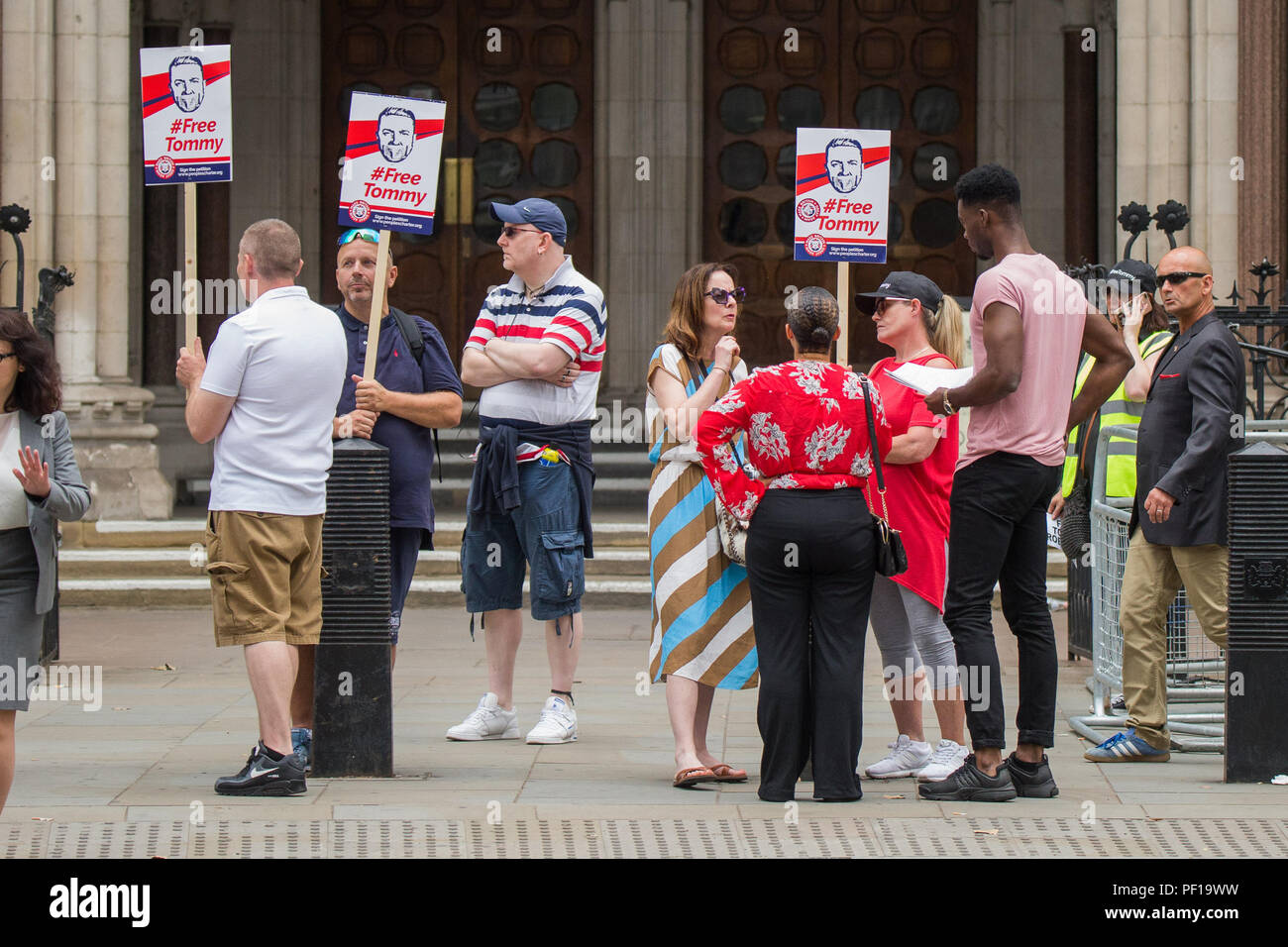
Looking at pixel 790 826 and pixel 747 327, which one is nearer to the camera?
pixel 790 826

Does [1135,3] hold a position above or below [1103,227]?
above

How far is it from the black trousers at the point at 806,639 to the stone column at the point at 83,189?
779cm

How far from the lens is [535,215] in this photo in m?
7.83

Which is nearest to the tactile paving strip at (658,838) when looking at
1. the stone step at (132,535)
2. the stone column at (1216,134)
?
the stone step at (132,535)

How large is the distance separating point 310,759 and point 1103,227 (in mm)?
10871

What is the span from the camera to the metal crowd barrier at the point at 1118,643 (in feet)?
27.0

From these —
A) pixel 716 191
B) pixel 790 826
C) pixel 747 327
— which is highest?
pixel 716 191

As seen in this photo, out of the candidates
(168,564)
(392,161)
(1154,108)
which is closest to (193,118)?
(392,161)

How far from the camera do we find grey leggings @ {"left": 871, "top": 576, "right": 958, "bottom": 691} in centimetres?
718

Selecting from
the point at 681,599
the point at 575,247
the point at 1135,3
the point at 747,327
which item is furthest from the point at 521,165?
the point at 681,599

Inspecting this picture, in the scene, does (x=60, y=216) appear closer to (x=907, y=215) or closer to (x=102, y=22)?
(x=102, y=22)

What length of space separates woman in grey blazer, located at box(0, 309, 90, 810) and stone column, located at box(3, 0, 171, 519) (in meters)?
7.33

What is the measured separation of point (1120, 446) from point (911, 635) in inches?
77.8

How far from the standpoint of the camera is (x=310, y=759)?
7250 millimetres
